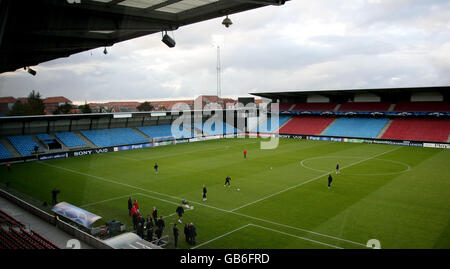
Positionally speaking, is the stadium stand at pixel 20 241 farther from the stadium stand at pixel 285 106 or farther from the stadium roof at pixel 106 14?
the stadium stand at pixel 285 106

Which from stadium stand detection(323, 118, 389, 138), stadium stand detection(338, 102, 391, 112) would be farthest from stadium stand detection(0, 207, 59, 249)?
stadium stand detection(338, 102, 391, 112)

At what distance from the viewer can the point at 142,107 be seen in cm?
11688

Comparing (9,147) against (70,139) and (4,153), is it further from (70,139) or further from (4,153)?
(70,139)

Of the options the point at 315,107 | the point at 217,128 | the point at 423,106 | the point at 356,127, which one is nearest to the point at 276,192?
the point at 356,127

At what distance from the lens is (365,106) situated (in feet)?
211

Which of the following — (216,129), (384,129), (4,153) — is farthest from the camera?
(216,129)

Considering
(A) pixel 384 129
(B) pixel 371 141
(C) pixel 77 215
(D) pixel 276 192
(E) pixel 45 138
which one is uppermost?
(A) pixel 384 129

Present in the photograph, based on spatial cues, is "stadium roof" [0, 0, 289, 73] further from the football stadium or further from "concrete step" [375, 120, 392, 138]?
"concrete step" [375, 120, 392, 138]

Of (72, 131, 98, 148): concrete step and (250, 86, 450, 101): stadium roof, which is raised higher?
(250, 86, 450, 101): stadium roof

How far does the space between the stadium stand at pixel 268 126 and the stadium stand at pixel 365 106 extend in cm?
1274

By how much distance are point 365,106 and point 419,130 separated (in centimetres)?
1321

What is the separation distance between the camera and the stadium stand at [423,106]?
54428 mm

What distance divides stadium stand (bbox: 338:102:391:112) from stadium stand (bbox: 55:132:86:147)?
169 feet

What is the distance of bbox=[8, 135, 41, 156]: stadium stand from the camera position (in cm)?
4140
